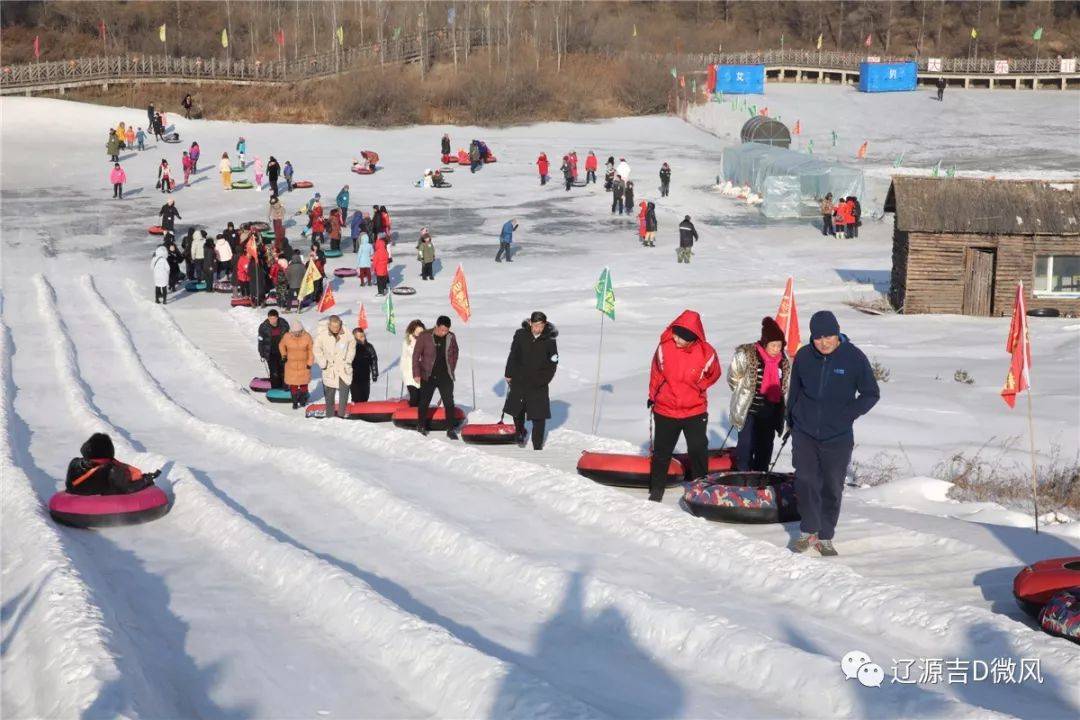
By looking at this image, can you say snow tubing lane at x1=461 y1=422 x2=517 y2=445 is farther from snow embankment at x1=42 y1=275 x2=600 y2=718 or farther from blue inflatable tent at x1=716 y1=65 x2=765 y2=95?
blue inflatable tent at x1=716 y1=65 x2=765 y2=95

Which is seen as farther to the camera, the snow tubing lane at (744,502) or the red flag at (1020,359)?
the red flag at (1020,359)

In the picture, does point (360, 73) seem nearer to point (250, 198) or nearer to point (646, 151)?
point (646, 151)

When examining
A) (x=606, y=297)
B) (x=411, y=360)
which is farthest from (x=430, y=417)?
(x=606, y=297)

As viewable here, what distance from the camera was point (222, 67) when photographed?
216ft

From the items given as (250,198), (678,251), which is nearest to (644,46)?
(250,198)

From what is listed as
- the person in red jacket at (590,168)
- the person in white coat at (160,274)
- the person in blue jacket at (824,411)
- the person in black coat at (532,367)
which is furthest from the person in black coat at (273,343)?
the person in red jacket at (590,168)

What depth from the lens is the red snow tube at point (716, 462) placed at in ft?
33.0

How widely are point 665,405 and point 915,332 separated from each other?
14146mm

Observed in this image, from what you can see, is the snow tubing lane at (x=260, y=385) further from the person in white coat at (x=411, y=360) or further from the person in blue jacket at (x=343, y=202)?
the person in blue jacket at (x=343, y=202)

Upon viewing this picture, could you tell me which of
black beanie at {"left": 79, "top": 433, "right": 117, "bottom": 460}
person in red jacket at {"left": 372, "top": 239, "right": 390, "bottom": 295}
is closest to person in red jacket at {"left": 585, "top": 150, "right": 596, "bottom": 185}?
person in red jacket at {"left": 372, "top": 239, "right": 390, "bottom": 295}

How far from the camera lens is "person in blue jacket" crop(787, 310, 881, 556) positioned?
25.0 feet

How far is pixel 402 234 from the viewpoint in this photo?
3453 cm

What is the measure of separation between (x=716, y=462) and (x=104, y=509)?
4704 millimetres

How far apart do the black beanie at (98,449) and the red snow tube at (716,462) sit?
4450 millimetres
